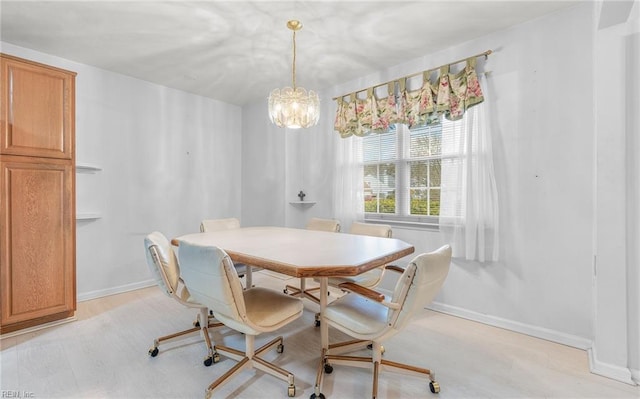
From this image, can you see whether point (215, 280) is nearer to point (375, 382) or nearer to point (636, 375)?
point (375, 382)

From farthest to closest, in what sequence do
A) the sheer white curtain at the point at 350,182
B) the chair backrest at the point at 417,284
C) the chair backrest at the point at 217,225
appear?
the sheer white curtain at the point at 350,182
the chair backrest at the point at 217,225
the chair backrest at the point at 417,284

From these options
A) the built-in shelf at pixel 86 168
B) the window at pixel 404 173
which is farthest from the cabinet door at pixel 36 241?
the window at pixel 404 173

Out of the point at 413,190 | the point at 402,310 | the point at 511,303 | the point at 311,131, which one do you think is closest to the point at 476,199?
the point at 413,190

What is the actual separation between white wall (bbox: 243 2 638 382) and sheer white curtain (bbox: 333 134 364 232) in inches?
49.6

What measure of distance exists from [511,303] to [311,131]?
3.01 metres

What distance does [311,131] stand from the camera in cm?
405

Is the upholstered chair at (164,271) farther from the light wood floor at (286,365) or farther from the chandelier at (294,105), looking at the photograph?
the chandelier at (294,105)

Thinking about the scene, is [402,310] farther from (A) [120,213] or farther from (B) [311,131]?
(A) [120,213]

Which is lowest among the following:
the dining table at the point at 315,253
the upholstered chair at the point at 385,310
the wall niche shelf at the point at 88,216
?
the upholstered chair at the point at 385,310

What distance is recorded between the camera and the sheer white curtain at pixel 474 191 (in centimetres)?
254

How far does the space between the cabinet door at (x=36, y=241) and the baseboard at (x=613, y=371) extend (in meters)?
4.18

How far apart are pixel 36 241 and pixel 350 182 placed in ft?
9.98

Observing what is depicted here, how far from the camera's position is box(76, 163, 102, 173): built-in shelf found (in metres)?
3.09

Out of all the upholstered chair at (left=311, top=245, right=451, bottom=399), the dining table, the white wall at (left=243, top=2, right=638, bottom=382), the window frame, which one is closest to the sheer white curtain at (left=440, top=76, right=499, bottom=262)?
the white wall at (left=243, top=2, right=638, bottom=382)
